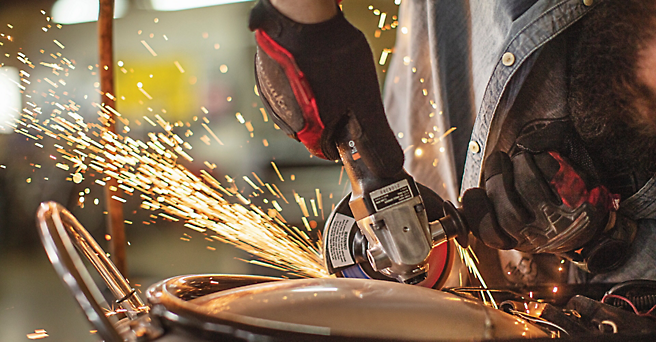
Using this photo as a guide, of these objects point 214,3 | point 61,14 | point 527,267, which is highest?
point 61,14

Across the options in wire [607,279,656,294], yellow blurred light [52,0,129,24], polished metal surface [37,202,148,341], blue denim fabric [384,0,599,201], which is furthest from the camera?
yellow blurred light [52,0,129,24]

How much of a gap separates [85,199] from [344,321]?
346 cm

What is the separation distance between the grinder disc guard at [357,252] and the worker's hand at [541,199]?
3.4 inches

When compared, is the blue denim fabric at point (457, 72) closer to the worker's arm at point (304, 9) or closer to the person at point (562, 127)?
the person at point (562, 127)

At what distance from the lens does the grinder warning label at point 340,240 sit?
2.72ft

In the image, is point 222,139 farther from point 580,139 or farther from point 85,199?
point 580,139

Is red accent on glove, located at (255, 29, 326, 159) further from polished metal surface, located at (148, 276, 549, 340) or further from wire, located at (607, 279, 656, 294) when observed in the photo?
wire, located at (607, 279, 656, 294)

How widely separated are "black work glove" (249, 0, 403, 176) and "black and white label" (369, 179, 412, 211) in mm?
25

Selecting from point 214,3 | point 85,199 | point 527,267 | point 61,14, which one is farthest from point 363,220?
point 61,14

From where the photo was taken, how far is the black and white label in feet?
2.22

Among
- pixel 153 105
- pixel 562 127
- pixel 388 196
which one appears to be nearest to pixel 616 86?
pixel 562 127

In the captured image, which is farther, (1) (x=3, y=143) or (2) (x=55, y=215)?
(1) (x=3, y=143)

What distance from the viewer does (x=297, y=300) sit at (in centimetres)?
37

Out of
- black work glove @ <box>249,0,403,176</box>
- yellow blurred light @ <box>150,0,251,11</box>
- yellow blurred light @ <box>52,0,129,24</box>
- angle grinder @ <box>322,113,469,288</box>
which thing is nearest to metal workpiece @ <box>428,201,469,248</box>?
angle grinder @ <box>322,113,469,288</box>
